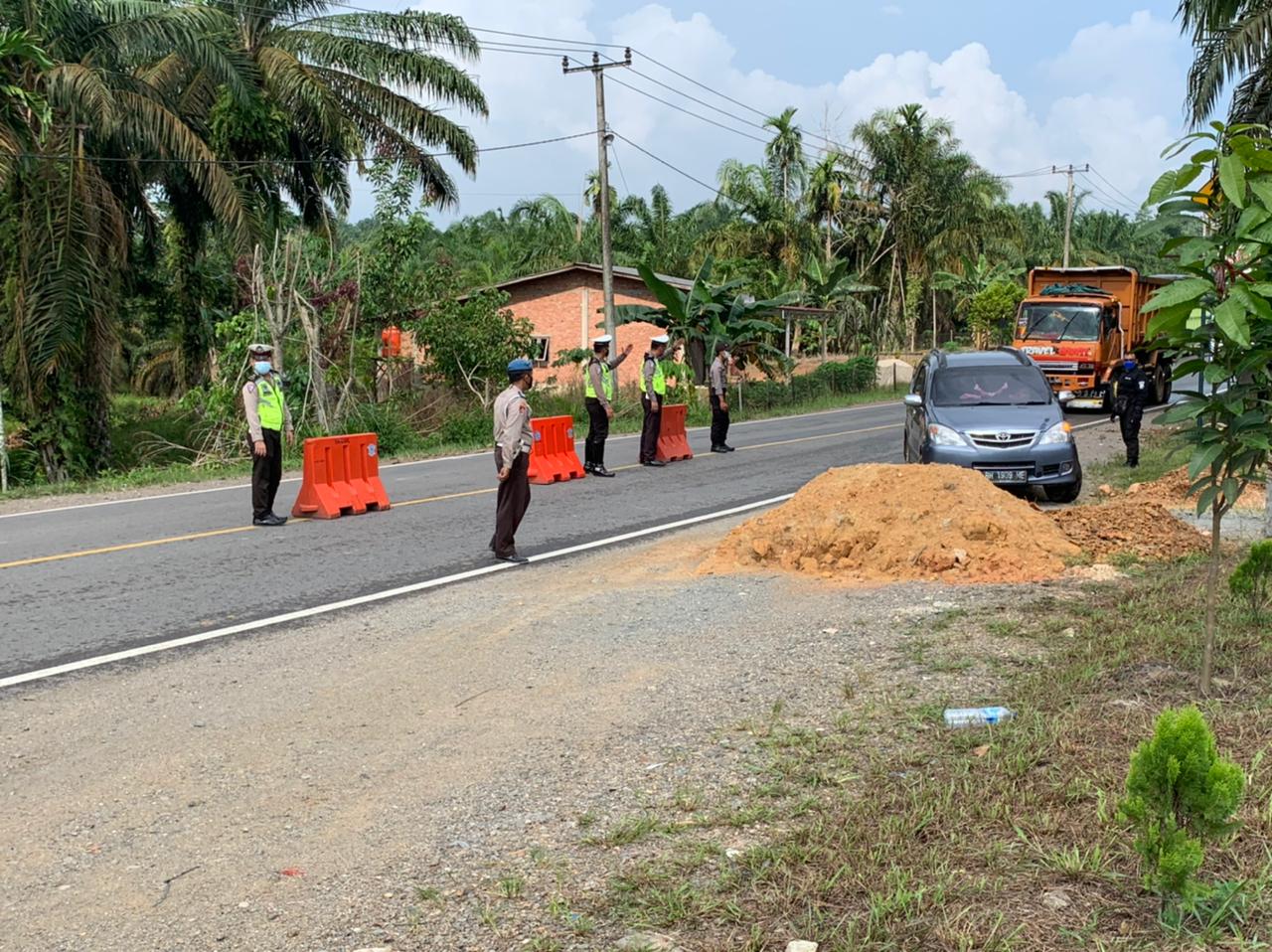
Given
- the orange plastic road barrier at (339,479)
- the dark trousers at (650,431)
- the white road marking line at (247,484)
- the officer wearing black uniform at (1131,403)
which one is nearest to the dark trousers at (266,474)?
the orange plastic road barrier at (339,479)

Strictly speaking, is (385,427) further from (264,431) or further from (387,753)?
(387,753)

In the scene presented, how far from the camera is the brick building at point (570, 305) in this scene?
37.5 metres

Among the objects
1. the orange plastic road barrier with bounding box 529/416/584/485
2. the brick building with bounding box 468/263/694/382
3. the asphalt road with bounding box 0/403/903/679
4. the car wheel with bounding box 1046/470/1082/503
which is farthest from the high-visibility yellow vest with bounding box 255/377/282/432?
the brick building with bounding box 468/263/694/382

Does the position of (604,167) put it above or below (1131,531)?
above

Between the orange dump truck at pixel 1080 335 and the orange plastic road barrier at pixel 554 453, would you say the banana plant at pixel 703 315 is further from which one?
the orange plastic road barrier at pixel 554 453

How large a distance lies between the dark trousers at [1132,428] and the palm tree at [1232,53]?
4.85 m

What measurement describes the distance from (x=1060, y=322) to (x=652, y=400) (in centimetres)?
1382

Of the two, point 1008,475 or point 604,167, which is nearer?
point 1008,475

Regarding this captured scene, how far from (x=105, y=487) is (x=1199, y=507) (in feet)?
46.8

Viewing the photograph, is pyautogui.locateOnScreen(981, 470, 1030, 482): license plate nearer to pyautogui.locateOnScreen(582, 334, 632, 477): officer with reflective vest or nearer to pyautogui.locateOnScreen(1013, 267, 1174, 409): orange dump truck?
pyautogui.locateOnScreen(582, 334, 632, 477): officer with reflective vest

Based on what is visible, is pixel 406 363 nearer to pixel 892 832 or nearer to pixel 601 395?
pixel 601 395

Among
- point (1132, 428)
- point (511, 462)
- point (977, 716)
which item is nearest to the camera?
point (977, 716)

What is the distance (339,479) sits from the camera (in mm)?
13211

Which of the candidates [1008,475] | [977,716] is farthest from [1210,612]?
[1008,475]
